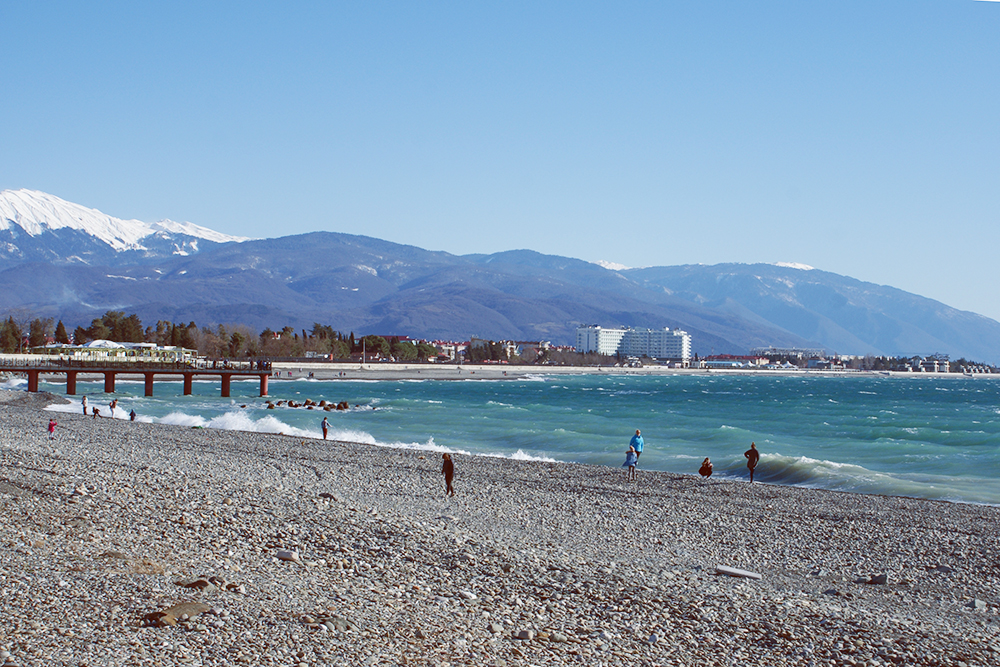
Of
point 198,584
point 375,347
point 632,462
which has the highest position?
point 375,347

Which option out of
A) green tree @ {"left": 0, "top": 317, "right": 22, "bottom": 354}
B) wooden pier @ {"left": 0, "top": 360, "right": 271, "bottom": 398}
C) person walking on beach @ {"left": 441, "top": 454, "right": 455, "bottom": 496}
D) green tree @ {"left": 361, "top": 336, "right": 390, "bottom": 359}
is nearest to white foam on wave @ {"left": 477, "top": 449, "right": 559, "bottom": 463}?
person walking on beach @ {"left": 441, "top": 454, "right": 455, "bottom": 496}

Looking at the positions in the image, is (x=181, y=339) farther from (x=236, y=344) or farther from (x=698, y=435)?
(x=698, y=435)

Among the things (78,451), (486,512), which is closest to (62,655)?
(486,512)

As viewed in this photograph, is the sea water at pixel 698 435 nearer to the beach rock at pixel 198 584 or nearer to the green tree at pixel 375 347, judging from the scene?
the beach rock at pixel 198 584

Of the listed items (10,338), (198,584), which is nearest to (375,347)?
(10,338)

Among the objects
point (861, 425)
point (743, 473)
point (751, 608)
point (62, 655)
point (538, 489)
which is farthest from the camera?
point (861, 425)

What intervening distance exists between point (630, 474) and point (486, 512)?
746 centimetres

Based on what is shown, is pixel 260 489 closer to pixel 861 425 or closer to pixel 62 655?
pixel 62 655

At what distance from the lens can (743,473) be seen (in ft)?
89.1

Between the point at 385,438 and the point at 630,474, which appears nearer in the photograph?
the point at 630,474

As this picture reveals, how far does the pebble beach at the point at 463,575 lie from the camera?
8.06 meters

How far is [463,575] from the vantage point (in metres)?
11.0

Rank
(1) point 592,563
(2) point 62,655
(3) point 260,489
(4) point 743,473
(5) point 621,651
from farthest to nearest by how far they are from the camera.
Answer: (4) point 743,473
(3) point 260,489
(1) point 592,563
(5) point 621,651
(2) point 62,655

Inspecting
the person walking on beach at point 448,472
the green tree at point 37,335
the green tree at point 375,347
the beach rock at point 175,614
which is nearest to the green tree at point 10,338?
the green tree at point 37,335
